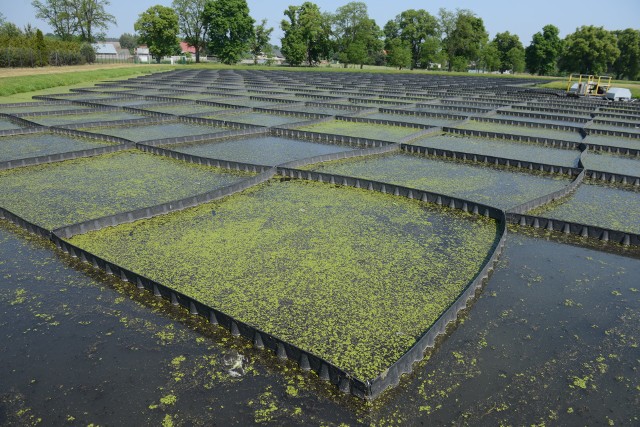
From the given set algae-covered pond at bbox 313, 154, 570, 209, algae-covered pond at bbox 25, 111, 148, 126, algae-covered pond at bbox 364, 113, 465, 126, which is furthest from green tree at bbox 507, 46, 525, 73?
algae-covered pond at bbox 313, 154, 570, 209

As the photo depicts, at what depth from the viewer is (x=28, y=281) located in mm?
3791

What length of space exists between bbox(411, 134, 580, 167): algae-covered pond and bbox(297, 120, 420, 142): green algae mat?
2.22ft

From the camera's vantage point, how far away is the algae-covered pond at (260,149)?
842cm

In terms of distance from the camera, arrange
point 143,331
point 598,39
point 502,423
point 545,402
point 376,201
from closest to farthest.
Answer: point 502,423 < point 545,402 < point 143,331 < point 376,201 < point 598,39

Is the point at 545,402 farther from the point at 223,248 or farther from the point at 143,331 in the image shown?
the point at 223,248

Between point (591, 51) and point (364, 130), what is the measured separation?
39.9 metres

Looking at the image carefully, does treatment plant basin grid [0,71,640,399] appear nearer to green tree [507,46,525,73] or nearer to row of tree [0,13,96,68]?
row of tree [0,13,96,68]

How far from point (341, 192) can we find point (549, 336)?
11.9 ft

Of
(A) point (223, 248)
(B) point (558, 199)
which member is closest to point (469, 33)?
(B) point (558, 199)

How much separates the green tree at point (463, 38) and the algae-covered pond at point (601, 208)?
4521 centimetres

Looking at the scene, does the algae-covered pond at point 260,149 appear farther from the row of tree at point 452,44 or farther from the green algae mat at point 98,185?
the row of tree at point 452,44

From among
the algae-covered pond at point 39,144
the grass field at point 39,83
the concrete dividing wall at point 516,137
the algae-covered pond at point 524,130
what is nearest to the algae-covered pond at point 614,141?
the algae-covered pond at point 524,130

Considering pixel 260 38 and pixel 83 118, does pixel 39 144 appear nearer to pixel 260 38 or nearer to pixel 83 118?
pixel 83 118

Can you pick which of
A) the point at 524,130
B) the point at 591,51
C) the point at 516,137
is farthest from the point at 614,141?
the point at 591,51
